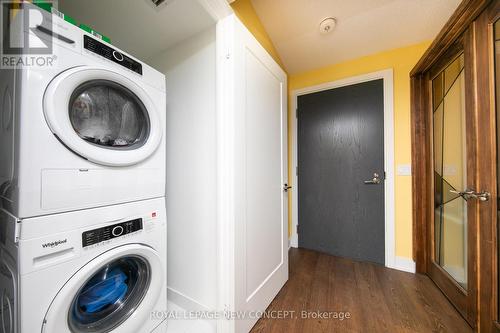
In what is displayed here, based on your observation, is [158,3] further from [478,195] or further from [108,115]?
[478,195]

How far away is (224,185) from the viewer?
39.9 inches

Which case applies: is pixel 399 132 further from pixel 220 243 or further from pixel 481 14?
pixel 220 243

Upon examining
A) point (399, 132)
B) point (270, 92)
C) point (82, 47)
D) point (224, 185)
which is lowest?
point (224, 185)

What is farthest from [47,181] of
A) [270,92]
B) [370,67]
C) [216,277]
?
[370,67]

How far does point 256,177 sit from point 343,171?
130cm

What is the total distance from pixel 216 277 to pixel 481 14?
217cm

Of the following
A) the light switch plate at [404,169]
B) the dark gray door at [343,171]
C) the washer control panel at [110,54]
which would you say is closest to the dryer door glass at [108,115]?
the washer control panel at [110,54]

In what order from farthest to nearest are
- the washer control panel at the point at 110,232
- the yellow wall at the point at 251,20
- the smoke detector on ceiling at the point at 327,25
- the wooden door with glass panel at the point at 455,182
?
1. the smoke detector on ceiling at the point at 327,25
2. the yellow wall at the point at 251,20
3. the wooden door with glass panel at the point at 455,182
4. the washer control panel at the point at 110,232

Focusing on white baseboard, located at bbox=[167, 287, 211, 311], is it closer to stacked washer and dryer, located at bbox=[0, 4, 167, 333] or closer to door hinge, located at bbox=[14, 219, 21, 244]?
stacked washer and dryer, located at bbox=[0, 4, 167, 333]

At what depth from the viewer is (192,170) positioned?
121cm

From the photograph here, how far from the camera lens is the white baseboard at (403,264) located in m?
1.71

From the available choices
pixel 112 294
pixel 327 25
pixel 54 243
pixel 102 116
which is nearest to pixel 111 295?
pixel 112 294

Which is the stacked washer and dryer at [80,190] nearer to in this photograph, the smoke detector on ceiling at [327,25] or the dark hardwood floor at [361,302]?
the dark hardwood floor at [361,302]

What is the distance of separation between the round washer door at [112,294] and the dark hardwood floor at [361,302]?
0.71m
